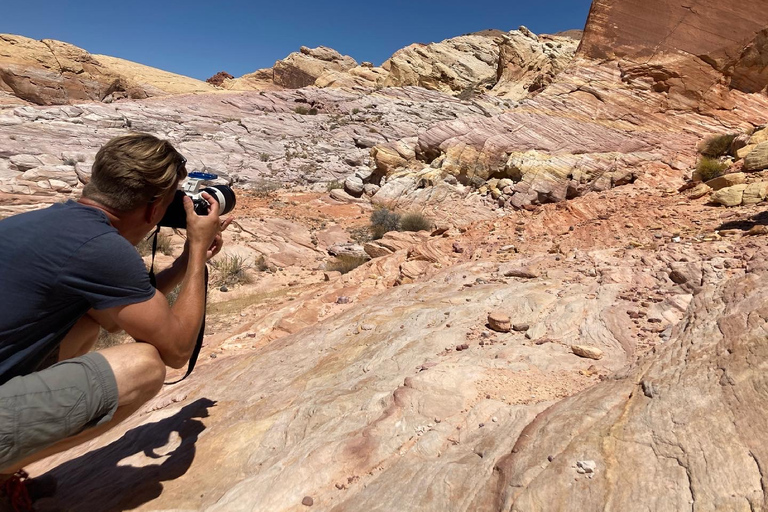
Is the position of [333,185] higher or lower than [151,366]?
higher

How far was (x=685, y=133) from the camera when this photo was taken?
1111 cm

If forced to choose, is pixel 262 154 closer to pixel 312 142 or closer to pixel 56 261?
pixel 312 142

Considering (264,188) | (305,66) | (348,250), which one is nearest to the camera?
(348,250)

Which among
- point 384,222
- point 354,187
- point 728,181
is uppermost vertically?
point 728,181

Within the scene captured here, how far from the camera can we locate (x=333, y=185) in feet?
62.0

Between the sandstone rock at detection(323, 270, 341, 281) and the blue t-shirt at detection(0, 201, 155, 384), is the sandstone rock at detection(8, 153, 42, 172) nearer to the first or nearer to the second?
the sandstone rock at detection(323, 270, 341, 281)

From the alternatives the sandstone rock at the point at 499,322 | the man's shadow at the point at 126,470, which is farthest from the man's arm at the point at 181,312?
the sandstone rock at the point at 499,322

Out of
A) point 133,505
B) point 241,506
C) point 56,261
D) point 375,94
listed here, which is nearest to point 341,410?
point 241,506

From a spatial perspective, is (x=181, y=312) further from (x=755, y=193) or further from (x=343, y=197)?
(x=343, y=197)

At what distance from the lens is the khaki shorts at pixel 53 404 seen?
156 centimetres

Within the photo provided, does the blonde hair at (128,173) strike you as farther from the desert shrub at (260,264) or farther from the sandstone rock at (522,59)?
the sandstone rock at (522,59)

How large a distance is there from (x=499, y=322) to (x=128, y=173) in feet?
8.36

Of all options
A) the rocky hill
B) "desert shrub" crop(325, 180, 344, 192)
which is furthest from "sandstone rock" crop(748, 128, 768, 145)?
"desert shrub" crop(325, 180, 344, 192)

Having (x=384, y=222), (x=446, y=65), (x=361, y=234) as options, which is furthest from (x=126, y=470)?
(x=446, y=65)
